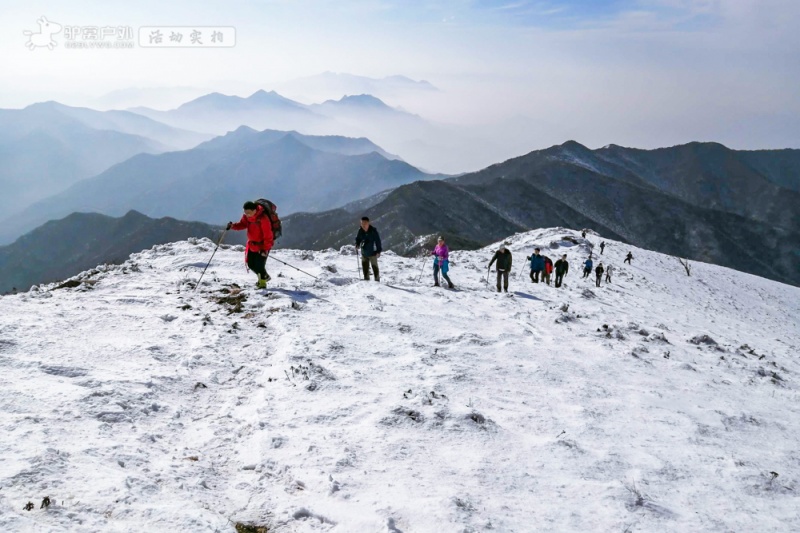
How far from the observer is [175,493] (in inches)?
171

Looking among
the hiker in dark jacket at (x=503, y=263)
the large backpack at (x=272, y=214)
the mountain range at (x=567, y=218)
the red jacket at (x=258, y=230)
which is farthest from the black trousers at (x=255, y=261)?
the mountain range at (x=567, y=218)

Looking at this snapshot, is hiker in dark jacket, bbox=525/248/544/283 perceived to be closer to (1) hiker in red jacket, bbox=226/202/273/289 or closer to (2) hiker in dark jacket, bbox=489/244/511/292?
(2) hiker in dark jacket, bbox=489/244/511/292

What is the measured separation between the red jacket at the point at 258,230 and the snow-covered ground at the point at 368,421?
1.38 meters

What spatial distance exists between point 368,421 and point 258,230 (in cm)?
754

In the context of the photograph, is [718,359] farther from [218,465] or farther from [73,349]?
[73,349]

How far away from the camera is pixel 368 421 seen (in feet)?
20.4

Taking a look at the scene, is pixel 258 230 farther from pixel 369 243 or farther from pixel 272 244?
pixel 369 243

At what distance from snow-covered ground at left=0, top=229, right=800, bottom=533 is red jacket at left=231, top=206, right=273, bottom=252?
4.53 feet

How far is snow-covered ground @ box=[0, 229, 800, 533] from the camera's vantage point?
4.41m

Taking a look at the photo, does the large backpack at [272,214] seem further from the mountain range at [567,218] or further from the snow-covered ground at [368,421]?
the mountain range at [567,218]

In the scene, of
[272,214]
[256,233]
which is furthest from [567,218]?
[256,233]

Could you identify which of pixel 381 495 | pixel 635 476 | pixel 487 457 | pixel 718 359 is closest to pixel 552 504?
pixel 487 457

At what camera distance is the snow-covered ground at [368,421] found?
173 inches

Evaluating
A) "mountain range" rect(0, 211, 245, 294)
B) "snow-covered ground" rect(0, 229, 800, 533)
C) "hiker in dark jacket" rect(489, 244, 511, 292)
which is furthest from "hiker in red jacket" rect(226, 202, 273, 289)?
"mountain range" rect(0, 211, 245, 294)
